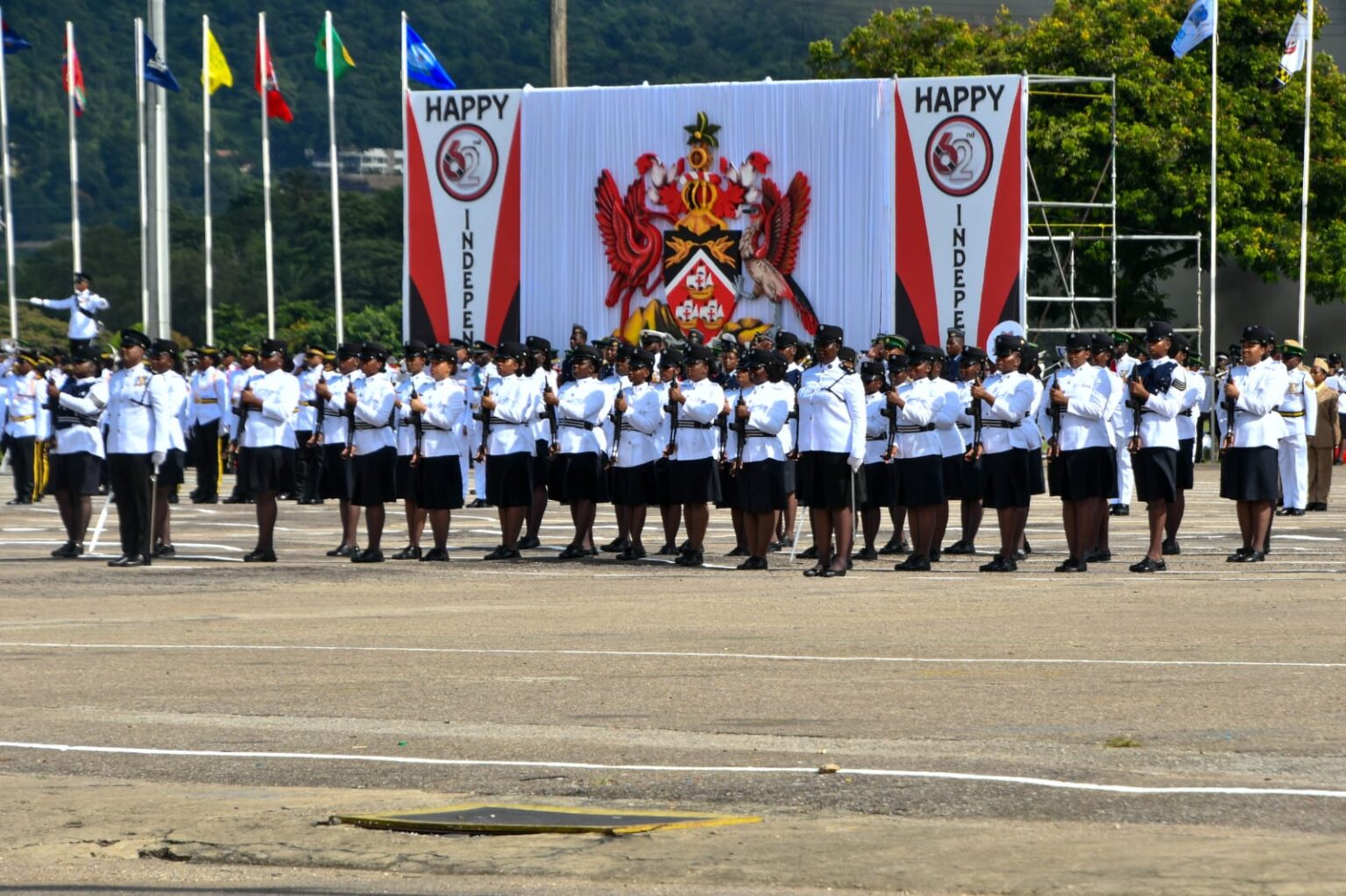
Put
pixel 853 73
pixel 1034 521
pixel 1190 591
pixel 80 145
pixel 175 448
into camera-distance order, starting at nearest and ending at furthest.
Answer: pixel 1190 591, pixel 175 448, pixel 1034 521, pixel 853 73, pixel 80 145

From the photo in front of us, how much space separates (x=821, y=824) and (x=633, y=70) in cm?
10695

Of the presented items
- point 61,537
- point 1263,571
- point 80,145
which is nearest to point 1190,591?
point 1263,571

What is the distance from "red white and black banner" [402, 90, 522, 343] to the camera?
37188 millimetres

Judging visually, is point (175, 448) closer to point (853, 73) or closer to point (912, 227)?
point (912, 227)

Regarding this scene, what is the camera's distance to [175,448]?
21.5 metres

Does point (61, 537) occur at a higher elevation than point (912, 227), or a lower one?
lower

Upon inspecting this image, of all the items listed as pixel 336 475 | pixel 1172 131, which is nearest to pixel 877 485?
pixel 336 475

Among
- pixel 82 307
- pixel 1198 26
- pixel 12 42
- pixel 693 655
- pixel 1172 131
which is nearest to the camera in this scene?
pixel 693 655

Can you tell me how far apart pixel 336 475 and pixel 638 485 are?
11.5 feet

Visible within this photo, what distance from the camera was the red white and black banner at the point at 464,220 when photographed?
3719 cm

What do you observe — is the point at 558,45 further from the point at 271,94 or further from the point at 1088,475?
the point at 1088,475

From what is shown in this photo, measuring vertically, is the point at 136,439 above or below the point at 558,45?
below

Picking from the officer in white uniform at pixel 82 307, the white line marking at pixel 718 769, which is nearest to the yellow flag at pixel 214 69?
the officer in white uniform at pixel 82 307

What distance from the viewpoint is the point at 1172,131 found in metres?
47.5
